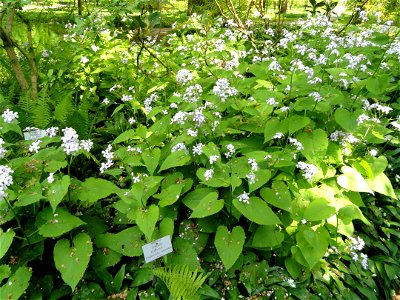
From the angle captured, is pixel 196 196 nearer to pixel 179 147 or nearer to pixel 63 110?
pixel 179 147

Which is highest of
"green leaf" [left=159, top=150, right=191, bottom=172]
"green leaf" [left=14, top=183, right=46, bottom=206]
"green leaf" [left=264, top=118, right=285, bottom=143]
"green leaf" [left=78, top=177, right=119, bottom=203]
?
"green leaf" [left=264, top=118, right=285, bottom=143]

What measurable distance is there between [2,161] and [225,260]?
1756mm

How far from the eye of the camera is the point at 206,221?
251 cm

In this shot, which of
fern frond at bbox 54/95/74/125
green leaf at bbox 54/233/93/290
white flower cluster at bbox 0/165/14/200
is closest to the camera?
white flower cluster at bbox 0/165/14/200

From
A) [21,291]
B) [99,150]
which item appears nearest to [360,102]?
[99,150]

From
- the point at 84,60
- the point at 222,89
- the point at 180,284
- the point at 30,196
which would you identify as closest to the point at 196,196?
the point at 180,284

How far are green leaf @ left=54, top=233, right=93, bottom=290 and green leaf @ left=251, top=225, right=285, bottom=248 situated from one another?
1.07m

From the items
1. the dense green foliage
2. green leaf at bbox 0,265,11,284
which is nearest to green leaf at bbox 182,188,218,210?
the dense green foliage

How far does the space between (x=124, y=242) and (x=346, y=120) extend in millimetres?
1859

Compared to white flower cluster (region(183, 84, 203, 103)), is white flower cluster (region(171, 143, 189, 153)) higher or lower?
lower

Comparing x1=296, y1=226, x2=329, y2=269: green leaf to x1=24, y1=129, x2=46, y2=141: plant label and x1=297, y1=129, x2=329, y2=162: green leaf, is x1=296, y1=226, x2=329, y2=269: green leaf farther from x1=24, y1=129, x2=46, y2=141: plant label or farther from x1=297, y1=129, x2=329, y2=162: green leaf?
x1=24, y1=129, x2=46, y2=141: plant label

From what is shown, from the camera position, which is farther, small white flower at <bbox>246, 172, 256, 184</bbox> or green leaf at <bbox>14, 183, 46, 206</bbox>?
small white flower at <bbox>246, 172, 256, 184</bbox>

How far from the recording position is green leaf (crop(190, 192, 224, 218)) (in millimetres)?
2227

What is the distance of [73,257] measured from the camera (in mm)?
2076
